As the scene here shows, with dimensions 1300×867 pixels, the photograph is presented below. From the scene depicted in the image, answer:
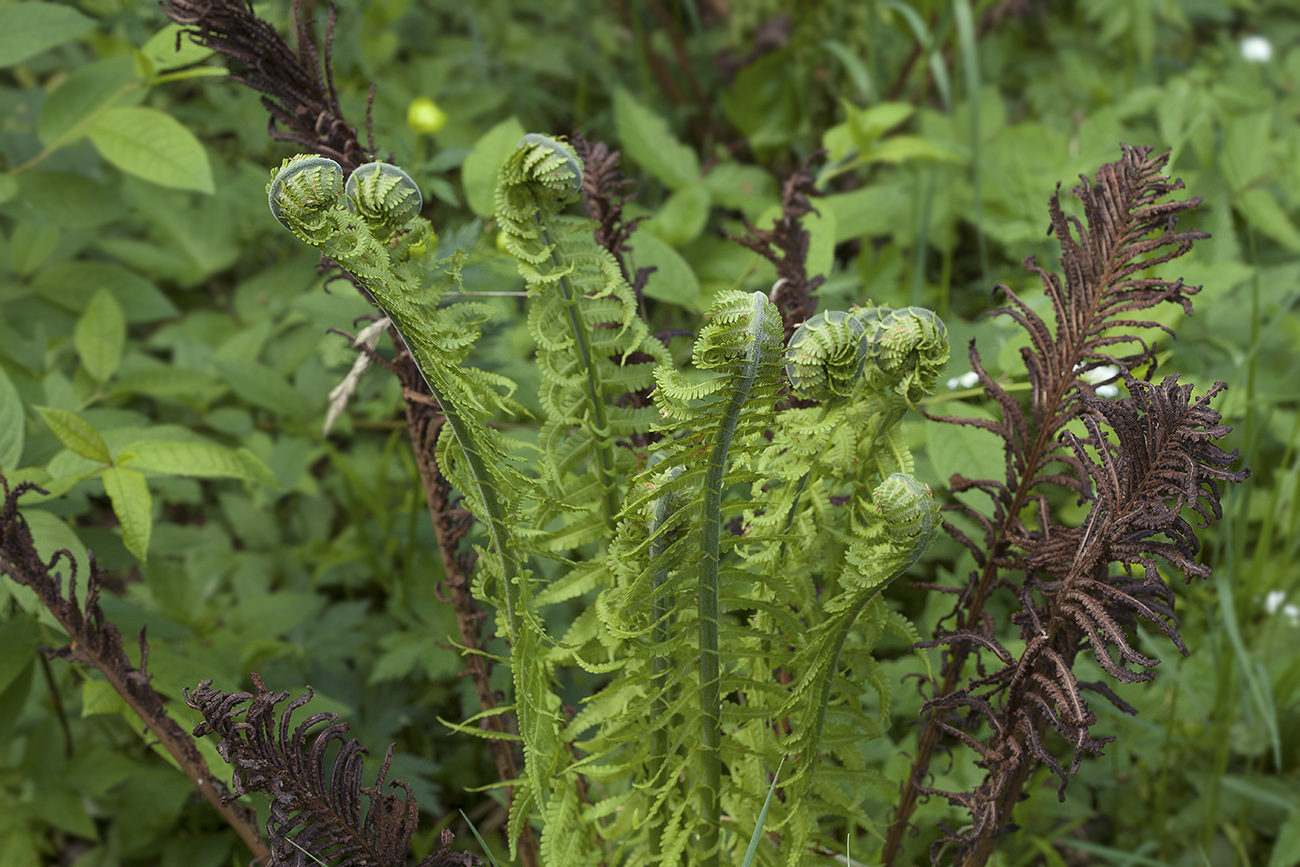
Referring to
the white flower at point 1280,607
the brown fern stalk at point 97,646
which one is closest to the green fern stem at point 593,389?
the brown fern stalk at point 97,646

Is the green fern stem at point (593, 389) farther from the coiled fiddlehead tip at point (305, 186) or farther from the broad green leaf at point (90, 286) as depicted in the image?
the broad green leaf at point (90, 286)

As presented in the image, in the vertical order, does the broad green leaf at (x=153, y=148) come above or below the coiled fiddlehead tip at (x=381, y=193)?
above

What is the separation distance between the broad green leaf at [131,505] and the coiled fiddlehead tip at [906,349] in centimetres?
98

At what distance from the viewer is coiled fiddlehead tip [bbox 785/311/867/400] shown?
32.5 inches

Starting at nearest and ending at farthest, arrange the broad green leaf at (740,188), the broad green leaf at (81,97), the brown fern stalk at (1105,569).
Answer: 1. the brown fern stalk at (1105,569)
2. the broad green leaf at (81,97)
3. the broad green leaf at (740,188)

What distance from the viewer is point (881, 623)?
1020 mm

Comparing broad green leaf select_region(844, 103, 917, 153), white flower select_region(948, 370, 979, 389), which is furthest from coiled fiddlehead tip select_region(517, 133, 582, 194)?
broad green leaf select_region(844, 103, 917, 153)

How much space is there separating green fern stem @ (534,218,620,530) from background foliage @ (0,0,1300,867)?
0.08 metres

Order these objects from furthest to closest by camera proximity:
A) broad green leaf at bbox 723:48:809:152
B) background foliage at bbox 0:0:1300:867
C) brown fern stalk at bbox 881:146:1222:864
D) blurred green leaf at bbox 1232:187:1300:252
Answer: broad green leaf at bbox 723:48:809:152 < blurred green leaf at bbox 1232:187:1300:252 < background foliage at bbox 0:0:1300:867 < brown fern stalk at bbox 881:146:1222:864

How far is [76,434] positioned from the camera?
1.34 meters

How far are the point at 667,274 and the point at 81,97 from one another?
3.94 feet

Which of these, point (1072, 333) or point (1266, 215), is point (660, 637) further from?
point (1266, 215)

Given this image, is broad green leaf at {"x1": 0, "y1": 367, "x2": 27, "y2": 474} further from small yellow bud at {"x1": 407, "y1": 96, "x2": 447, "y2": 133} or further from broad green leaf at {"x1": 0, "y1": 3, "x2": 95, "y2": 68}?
small yellow bud at {"x1": 407, "y1": 96, "x2": 447, "y2": 133}

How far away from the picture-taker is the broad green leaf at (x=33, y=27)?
1739 mm
